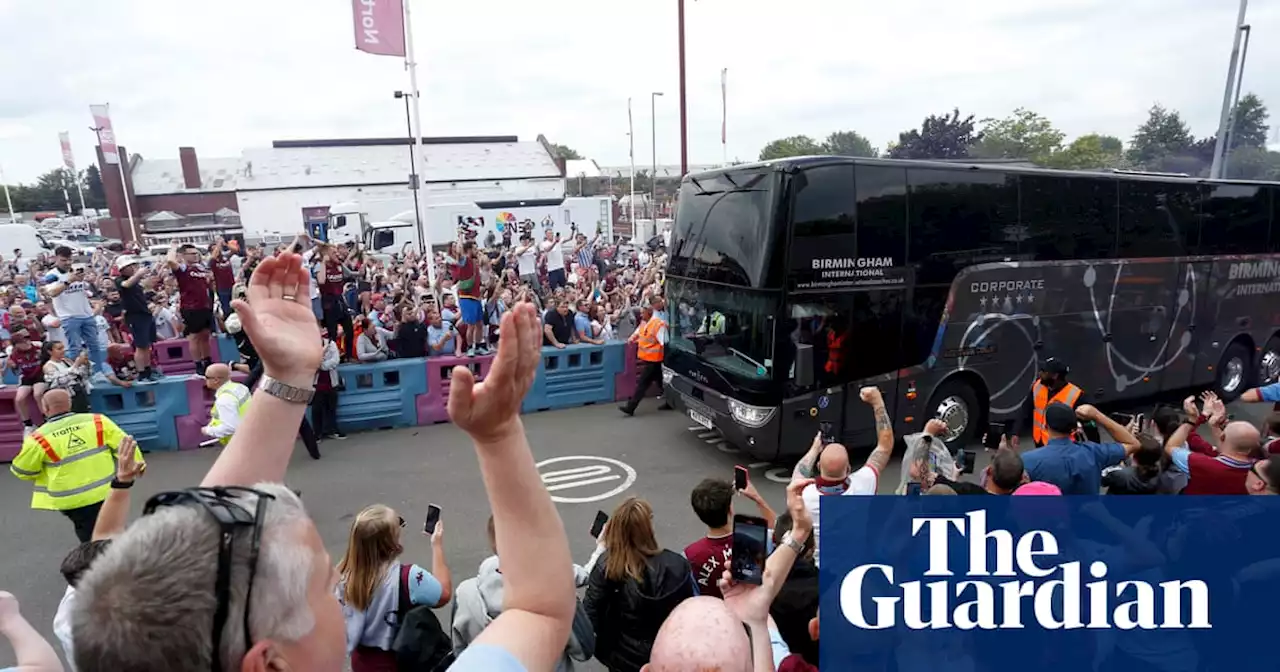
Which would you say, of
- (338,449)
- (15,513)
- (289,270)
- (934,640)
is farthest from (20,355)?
(934,640)

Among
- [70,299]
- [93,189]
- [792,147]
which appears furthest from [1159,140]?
[93,189]

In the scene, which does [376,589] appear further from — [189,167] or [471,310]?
[189,167]

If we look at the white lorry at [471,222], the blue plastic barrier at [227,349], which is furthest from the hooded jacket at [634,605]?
the white lorry at [471,222]

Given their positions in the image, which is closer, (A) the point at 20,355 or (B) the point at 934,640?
(B) the point at 934,640

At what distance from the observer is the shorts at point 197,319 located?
1064 cm

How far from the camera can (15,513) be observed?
7270 mm

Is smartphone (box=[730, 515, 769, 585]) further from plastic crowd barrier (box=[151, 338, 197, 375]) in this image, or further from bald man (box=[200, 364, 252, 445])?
plastic crowd barrier (box=[151, 338, 197, 375])

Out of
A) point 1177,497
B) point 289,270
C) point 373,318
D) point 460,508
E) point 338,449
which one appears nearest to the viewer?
point 289,270

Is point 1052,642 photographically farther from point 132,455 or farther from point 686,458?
point 686,458

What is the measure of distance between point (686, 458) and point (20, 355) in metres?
8.72

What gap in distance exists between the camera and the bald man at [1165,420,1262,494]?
430 centimetres

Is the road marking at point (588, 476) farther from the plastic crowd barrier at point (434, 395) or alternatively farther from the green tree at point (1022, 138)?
the green tree at point (1022, 138)

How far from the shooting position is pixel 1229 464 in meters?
4.35

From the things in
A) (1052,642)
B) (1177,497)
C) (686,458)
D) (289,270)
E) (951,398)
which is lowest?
(686,458)
